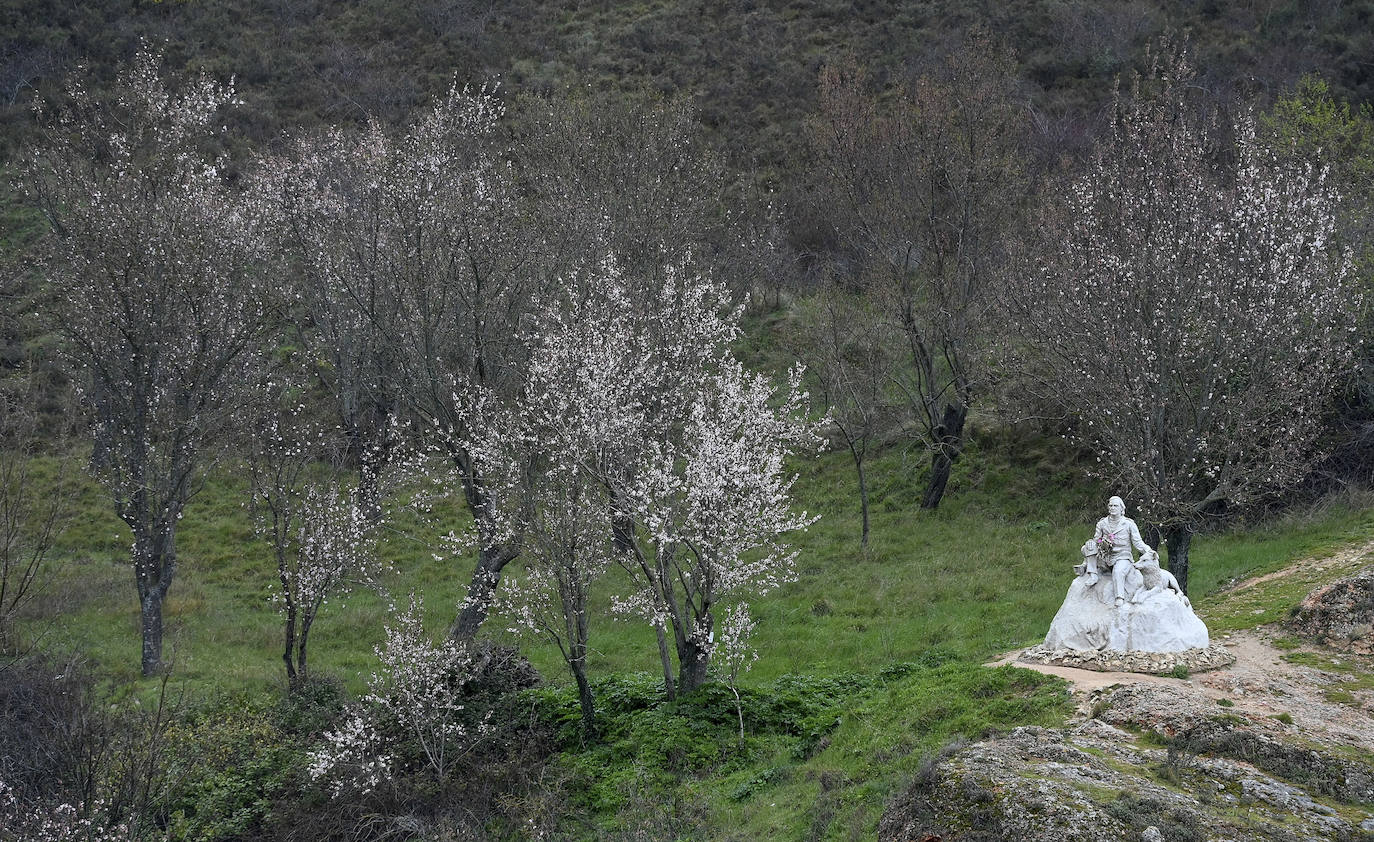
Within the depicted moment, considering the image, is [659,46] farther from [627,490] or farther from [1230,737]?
[1230,737]

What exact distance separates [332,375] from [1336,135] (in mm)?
29431

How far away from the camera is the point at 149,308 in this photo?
20.5 m

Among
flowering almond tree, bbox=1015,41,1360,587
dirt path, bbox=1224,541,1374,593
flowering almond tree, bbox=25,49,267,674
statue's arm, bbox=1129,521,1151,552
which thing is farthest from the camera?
flowering almond tree, bbox=25,49,267,674

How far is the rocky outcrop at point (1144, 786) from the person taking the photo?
879 centimetres

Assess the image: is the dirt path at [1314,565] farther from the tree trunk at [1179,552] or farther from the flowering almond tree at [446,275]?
the flowering almond tree at [446,275]

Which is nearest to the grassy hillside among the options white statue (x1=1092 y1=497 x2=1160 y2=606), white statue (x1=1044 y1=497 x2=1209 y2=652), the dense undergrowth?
the dense undergrowth

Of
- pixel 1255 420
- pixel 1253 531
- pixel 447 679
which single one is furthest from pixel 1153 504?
pixel 447 679

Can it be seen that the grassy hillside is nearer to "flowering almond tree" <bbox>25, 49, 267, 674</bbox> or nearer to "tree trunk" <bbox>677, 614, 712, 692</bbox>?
"flowering almond tree" <bbox>25, 49, 267, 674</bbox>

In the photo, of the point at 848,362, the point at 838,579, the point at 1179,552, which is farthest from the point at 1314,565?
the point at 848,362

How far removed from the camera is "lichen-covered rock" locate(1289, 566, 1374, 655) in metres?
14.0

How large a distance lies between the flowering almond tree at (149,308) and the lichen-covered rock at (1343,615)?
62.4 feet

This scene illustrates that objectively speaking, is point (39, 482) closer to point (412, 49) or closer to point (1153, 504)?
point (1153, 504)

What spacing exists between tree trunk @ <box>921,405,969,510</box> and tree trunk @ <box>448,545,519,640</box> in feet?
36.5

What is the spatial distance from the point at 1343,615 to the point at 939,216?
1486 cm
